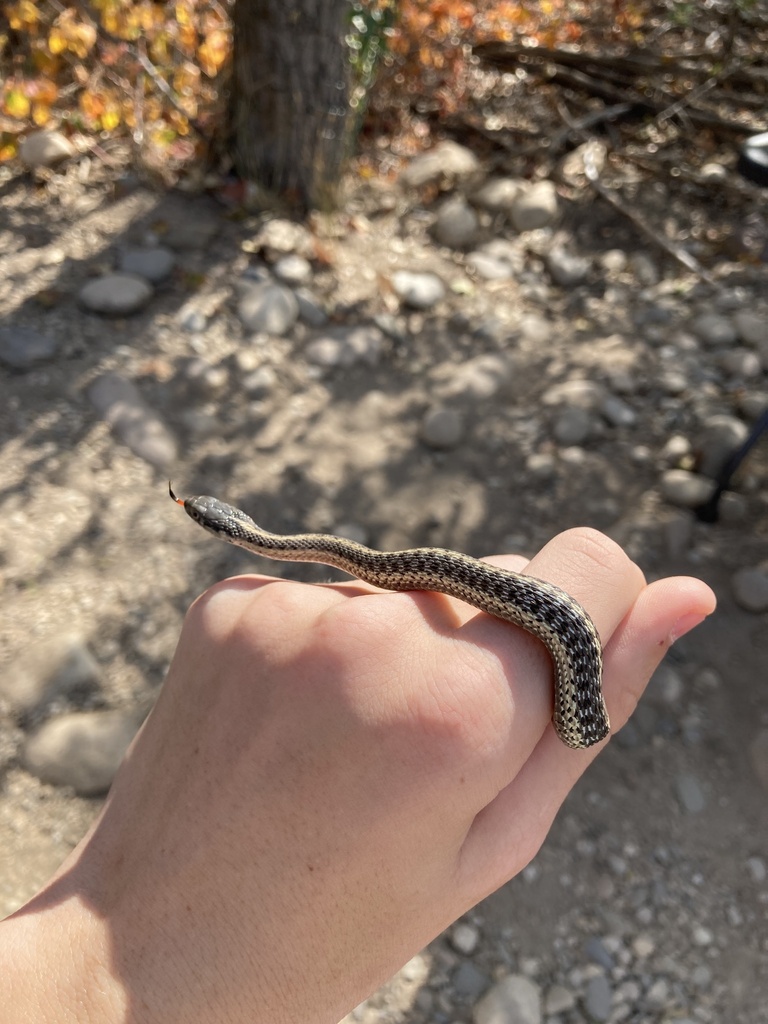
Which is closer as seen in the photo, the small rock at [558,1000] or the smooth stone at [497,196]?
the small rock at [558,1000]

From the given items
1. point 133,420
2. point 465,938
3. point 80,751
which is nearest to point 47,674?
point 80,751

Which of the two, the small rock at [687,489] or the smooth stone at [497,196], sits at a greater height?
the smooth stone at [497,196]

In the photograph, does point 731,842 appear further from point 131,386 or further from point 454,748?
point 131,386

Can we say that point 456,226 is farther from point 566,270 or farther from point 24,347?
point 24,347

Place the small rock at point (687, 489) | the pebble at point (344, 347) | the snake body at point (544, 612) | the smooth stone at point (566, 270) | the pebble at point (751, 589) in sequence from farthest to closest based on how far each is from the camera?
1. the smooth stone at point (566, 270)
2. the pebble at point (344, 347)
3. the small rock at point (687, 489)
4. the pebble at point (751, 589)
5. the snake body at point (544, 612)

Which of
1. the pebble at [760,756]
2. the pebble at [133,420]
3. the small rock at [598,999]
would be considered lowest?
the small rock at [598,999]

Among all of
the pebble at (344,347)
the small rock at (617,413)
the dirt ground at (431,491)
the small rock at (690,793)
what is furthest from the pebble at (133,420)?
the small rock at (690,793)

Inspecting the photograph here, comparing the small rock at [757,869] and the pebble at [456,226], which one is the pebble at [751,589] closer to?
the small rock at [757,869]
